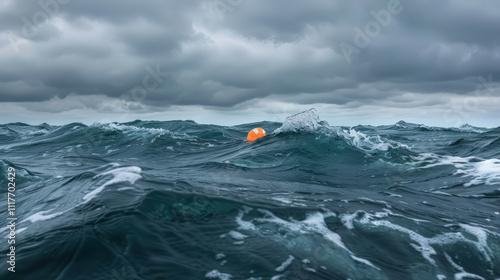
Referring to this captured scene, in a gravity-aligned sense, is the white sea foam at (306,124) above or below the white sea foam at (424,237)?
above

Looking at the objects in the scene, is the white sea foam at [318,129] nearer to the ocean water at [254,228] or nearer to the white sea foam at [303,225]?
the ocean water at [254,228]

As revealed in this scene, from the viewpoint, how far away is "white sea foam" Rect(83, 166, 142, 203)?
261 inches

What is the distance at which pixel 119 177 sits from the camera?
7.74 m

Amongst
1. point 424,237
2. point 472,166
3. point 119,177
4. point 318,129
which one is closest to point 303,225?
point 424,237

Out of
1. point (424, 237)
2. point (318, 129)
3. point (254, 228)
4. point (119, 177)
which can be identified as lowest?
point (424, 237)

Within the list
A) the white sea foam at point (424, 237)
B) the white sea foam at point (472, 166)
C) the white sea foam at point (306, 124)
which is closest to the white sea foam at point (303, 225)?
the white sea foam at point (424, 237)

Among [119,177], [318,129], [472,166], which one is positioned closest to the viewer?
[119,177]

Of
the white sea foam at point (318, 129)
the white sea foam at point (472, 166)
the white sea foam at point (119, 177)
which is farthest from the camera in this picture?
the white sea foam at point (318, 129)

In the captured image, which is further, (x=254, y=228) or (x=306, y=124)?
(x=306, y=124)

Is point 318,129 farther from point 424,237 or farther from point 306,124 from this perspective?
point 424,237

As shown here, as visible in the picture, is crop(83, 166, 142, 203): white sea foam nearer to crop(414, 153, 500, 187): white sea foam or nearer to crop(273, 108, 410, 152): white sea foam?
crop(414, 153, 500, 187): white sea foam

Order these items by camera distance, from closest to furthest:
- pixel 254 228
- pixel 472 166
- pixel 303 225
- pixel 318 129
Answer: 1. pixel 254 228
2. pixel 303 225
3. pixel 472 166
4. pixel 318 129

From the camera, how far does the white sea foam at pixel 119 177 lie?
664 centimetres

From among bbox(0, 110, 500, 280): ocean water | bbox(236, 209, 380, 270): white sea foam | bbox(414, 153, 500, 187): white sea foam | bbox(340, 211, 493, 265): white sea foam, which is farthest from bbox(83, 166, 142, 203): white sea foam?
bbox(414, 153, 500, 187): white sea foam
